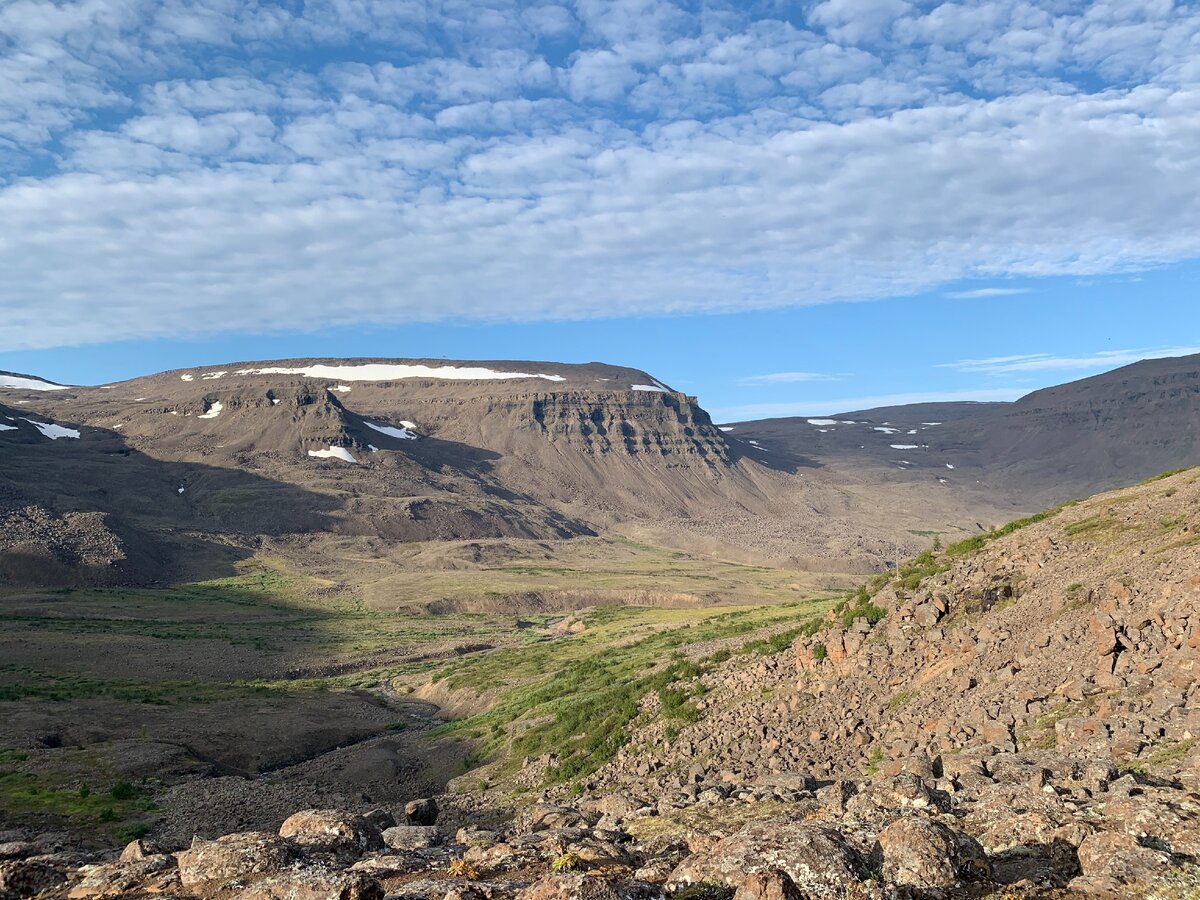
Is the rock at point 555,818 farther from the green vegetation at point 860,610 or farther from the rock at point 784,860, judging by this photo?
the green vegetation at point 860,610

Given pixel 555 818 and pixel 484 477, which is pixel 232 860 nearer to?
pixel 555 818

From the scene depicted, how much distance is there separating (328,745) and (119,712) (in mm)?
9615

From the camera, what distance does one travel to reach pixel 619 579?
318 feet

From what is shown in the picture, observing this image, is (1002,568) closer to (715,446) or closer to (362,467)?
(362,467)

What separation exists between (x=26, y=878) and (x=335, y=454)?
143 meters

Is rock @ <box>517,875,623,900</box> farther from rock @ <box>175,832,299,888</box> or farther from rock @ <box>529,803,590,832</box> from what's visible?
rock @ <box>529,803,590,832</box>

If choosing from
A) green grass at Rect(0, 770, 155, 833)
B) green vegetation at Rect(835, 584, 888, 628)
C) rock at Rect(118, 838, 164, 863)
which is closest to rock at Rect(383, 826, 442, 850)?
rock at Rect(118, 838, 164, 863)

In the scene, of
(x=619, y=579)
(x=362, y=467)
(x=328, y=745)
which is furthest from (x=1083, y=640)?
(x=362, y=467)

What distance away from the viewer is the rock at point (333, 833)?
10.8 metres

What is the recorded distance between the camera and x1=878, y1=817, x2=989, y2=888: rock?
7.80 metres

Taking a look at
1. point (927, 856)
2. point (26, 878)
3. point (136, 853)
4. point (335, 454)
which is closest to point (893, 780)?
point (927, 856)

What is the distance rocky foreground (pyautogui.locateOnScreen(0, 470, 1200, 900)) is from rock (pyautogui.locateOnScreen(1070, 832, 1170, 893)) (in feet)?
0.08

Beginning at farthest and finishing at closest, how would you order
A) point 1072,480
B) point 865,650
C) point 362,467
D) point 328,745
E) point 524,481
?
point 1072,480 → point 524,481 → point 362,467 → point 328,745 → point 865,650

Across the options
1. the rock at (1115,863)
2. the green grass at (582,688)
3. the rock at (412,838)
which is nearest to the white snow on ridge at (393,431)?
the green grass at (582,688)
